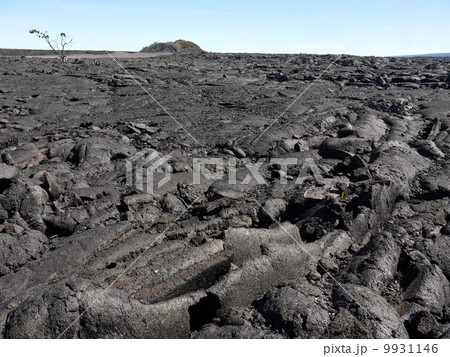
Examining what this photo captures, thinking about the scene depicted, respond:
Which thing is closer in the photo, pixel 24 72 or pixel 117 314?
pixel 117 314

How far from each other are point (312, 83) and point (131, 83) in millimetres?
9606

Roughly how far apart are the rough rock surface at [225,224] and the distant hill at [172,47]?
172 ft

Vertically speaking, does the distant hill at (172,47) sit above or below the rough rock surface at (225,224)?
above

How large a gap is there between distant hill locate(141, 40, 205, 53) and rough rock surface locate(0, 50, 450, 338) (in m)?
52.5

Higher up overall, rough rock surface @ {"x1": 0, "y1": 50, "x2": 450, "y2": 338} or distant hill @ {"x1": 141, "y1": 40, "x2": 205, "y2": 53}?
distant hill @ {"x1": 141, "y1": 40, "x2": 205, "y2": 53}

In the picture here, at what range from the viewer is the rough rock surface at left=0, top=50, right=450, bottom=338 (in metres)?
4.25

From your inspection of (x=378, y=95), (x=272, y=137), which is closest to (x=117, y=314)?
(x=272, y=137)

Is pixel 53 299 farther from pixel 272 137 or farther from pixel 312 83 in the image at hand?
pixel 312 83

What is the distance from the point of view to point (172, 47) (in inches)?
2562

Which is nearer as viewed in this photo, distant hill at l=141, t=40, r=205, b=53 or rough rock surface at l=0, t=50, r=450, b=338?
rough rock surface at l=0, t=50, r=450, b=338

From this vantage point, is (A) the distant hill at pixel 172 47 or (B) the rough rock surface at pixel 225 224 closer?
(B) the rough rock surface at pixel 225 224

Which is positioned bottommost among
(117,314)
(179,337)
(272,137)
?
(179,337)

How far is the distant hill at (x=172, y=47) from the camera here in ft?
211

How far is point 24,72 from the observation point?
24.4 meters
